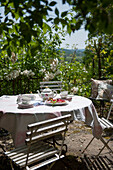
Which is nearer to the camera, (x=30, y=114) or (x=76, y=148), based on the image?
(x=30, y=114)

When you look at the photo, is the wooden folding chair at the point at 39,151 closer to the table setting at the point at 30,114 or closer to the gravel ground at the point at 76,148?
the table setting at the point at 30,114

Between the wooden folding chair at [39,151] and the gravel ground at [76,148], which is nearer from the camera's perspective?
the wooden folding chair at [39,151]

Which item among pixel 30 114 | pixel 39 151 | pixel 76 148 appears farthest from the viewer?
pixel 76 148

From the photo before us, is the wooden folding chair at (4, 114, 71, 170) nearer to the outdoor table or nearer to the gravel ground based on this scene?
the outdoor table

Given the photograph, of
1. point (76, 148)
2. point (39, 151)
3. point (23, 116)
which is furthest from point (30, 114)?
point (76, 148)

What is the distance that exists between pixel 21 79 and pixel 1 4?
420cm

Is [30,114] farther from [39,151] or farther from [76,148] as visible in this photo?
[76,148]

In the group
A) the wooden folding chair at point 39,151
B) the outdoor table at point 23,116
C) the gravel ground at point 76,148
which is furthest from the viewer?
the gravel ground at point 76,148

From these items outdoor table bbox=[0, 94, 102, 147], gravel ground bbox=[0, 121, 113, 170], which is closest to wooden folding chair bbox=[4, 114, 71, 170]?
outdoor table bbox=[0, 94, 102, 147]

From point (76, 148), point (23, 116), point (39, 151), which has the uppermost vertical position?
point (23, 116)

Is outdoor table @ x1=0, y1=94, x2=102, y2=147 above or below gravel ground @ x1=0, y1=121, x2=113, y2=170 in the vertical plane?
above

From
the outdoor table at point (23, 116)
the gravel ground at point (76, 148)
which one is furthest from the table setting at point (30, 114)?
the gravel ground at point (76, 148)

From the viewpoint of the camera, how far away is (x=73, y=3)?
121 cm

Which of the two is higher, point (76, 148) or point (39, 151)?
point (39, 151)
